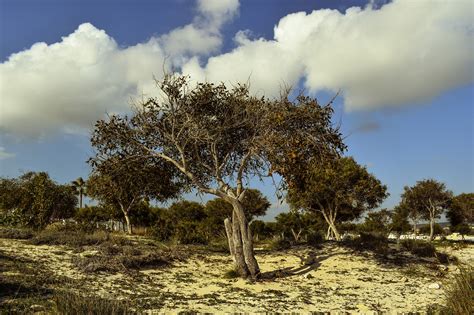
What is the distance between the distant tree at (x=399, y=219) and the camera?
182 feet

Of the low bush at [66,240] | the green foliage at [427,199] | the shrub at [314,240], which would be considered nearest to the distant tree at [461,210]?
the green foliage at [427,199]

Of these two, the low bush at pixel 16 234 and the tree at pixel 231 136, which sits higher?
the tree at pixel 231 136

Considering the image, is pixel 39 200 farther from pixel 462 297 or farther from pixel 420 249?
pixel 462 297

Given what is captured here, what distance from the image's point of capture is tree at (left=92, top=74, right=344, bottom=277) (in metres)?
15.8

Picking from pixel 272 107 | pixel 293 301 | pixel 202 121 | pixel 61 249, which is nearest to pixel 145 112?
pixel 202 121

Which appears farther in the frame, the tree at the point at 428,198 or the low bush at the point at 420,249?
the tree at the point at 428,198

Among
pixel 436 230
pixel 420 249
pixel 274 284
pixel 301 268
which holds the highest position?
pixel 420 249

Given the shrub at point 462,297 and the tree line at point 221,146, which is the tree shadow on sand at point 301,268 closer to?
the tree line at point 221,146

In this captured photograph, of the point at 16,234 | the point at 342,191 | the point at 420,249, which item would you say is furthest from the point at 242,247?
the point at 342,191

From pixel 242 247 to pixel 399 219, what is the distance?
48.2m

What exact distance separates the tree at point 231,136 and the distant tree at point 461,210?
41441 millimetres

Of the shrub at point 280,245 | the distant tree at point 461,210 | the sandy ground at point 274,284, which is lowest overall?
the sandy ground at point 274,284

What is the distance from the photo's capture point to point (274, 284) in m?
15.3

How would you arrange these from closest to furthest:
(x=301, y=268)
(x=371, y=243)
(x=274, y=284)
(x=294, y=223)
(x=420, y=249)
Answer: (x=274, y=284), (x=301, y=268), (x=420, y=249), (x=371, y=243), (x=294, y=223)
